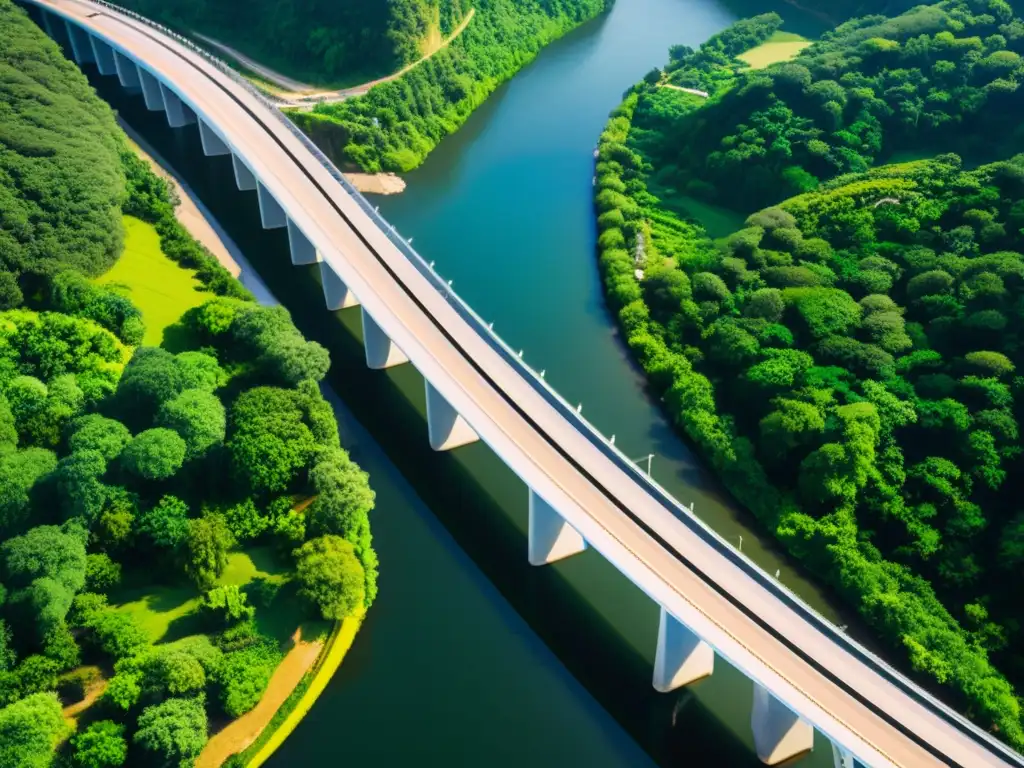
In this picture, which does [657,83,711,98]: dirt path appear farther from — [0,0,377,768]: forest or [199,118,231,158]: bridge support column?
[0,0,377,768]: forest

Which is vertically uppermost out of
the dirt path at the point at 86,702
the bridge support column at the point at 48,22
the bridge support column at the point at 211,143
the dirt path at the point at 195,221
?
the bridge support column at the point at 48,22

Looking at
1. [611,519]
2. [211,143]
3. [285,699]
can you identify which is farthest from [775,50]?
[285,699]

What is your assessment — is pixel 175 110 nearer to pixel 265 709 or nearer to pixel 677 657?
pixel 265 709

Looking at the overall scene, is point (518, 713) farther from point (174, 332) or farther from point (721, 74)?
point (721, 74)

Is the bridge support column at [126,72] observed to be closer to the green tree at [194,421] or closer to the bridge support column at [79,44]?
the bridge support column at [79,44]

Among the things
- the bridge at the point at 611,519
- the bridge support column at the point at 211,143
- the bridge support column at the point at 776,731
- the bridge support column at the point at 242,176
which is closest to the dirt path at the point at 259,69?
the bridge support column at the point at 211,143
